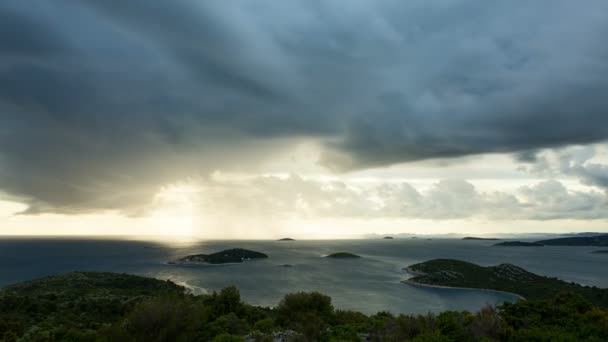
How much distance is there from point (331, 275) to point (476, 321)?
15062cm

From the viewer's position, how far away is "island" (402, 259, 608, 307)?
392ft

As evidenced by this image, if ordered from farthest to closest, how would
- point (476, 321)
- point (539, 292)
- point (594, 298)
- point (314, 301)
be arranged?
point (539, 292) < point (594, 298) < point (314, 301) < point (476, 321)

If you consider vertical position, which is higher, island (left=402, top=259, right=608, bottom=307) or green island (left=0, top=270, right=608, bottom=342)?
green island (left=0, top=270, right=608, bottom=342)

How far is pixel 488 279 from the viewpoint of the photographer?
142750 millimetres

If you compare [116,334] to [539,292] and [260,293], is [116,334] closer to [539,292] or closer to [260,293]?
[260,293]

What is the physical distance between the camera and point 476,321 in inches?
894

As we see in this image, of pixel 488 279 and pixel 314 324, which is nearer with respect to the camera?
pixel 314 324

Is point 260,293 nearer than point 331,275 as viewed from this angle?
Yes

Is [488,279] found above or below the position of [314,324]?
below

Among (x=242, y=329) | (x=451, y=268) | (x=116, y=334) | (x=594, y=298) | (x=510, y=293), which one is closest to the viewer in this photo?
(x=116, y=334)

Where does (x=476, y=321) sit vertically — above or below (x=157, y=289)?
above

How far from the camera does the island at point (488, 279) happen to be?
11938cm

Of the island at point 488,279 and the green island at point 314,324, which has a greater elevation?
the green island at point 314,324

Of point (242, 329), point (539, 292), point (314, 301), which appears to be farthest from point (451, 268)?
point (242, 329)
